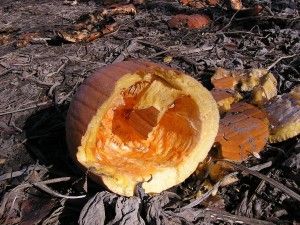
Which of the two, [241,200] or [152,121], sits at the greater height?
[152,121]

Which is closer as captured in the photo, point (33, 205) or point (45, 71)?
point (33, 205)

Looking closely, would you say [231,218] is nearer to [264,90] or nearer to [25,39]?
[264,90]

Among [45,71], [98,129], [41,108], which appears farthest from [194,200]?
[45,71]

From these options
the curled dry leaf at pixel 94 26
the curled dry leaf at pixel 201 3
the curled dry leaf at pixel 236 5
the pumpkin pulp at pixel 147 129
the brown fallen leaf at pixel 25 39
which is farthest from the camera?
the curled dry leaf at pixel 201 3

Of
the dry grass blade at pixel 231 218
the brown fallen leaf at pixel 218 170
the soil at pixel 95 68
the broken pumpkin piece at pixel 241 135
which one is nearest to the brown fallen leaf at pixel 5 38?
the soil at pixel 95 68

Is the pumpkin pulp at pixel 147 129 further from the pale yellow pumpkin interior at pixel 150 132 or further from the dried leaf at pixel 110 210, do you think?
the dried leaf at pixel 110 210

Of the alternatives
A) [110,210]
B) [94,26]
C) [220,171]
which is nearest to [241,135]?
[220,171]

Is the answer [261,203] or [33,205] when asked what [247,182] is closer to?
[261,203]
